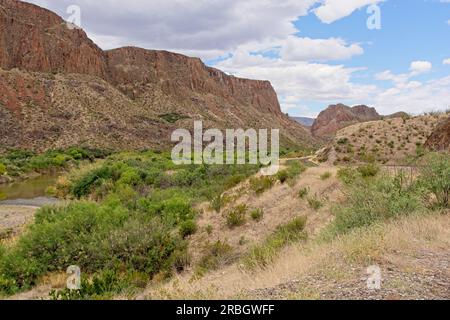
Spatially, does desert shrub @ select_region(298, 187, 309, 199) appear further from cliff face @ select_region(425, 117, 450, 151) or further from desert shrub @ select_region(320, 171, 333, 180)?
cliff face @ select_region(425, 117, 450, 151)

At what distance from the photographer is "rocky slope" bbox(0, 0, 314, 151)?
68688 millimetres

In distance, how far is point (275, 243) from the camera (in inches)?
430

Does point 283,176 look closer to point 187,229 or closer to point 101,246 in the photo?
point 187,229

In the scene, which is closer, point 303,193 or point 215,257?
point 215,257

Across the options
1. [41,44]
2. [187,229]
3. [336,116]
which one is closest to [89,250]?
[187,229]

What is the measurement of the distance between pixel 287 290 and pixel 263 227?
9.29 metres

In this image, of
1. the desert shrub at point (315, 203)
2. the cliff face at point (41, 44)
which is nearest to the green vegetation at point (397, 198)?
the desert shrub at point (315, 203)

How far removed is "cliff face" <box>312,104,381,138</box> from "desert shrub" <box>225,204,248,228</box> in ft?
519

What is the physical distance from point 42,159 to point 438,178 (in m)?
49.2

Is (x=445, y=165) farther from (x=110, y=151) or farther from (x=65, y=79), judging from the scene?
(x=65, y=79)

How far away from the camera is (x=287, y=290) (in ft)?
18.1

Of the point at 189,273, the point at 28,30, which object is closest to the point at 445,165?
the point at 189,273

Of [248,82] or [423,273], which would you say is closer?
[423,273]

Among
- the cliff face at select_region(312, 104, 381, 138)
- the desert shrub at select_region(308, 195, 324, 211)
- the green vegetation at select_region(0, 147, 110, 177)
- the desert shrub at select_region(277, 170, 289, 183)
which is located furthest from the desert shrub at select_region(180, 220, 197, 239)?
the cliff face at select_region(312, 104, 381, 138)
